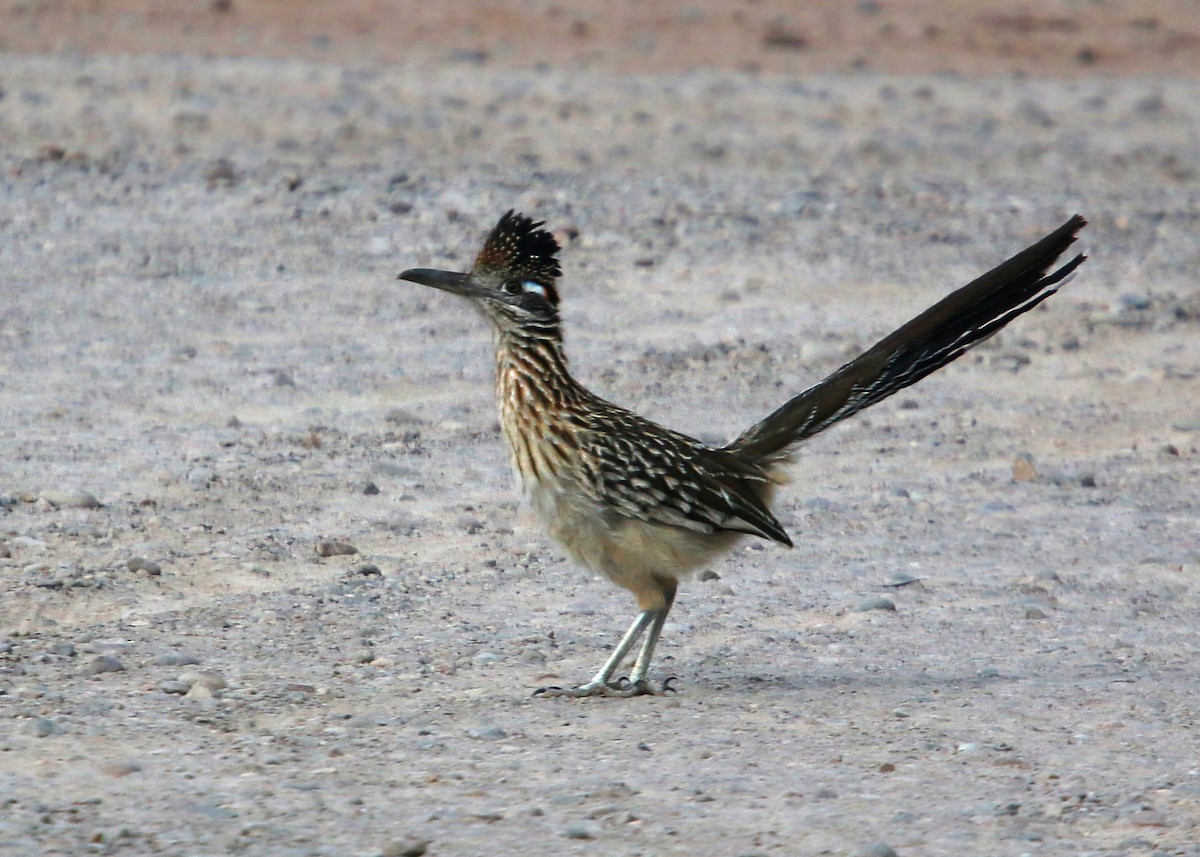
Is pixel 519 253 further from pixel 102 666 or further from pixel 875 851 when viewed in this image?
pixel 875 851

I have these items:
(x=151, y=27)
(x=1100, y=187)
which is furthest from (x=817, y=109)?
(x=151, y=27)

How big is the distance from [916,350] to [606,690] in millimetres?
1565

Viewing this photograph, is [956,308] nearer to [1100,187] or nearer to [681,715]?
[681,715]

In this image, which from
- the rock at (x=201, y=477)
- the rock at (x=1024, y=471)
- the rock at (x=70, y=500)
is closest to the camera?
the rock at (x=70, y=500)

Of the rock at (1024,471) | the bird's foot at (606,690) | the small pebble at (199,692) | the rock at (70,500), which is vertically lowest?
the small pebble at (199,692)

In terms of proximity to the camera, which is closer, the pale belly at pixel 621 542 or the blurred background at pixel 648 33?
the pale belly at pixel 621 542

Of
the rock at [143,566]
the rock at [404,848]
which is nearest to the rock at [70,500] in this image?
the rock at [143,566]

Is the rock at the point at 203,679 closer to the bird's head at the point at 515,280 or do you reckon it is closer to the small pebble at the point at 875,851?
the bird's head at the point at 515,280

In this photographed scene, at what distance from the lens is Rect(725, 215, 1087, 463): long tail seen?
21.5ft

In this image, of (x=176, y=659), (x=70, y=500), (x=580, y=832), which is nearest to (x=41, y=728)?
(x=176, y=659)

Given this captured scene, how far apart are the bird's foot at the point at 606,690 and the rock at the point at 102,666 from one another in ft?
4.21

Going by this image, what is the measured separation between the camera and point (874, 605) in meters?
7.17

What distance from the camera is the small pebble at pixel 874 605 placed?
7160 millimetres

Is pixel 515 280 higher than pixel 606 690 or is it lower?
higher
